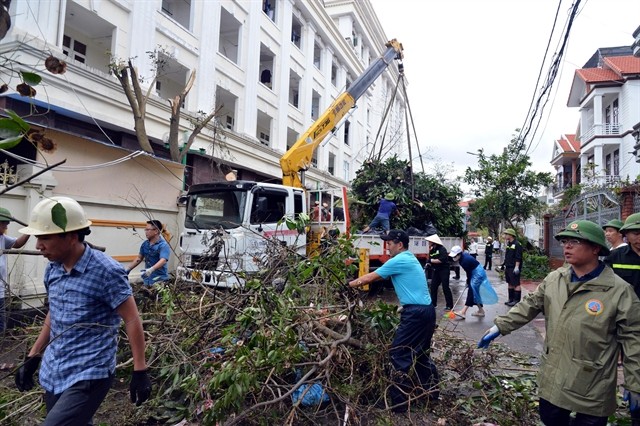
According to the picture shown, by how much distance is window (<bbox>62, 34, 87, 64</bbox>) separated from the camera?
1009cm

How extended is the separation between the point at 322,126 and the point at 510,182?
10569 millimetres

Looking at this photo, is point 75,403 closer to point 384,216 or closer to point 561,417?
point 561,417

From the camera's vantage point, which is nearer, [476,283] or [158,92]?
[476,283]

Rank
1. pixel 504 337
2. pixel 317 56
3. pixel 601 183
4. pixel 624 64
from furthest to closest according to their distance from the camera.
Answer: pixel 624 64
pixel 317 56
pixel 601 183
pixel 504 337

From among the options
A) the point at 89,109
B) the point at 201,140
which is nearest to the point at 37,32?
the point at 89,109

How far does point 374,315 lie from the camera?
4.09 meters

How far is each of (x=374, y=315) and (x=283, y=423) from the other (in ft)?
5.01

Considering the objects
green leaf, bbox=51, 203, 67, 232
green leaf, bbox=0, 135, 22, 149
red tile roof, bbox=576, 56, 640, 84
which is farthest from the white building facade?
red tile roof, bbox=576, 56, 640, 84

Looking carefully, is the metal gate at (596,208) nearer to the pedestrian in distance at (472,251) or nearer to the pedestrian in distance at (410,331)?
the pedestrian in distance at (472,251)

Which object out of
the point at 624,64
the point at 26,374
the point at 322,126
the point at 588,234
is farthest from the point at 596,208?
the point at 624,64

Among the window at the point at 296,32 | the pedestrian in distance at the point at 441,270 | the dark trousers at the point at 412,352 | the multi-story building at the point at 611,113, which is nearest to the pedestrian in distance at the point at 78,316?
the dark trousers at the point at 412,352

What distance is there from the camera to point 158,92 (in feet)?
41.4

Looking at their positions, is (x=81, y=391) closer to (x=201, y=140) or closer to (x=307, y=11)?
(x=201, y=140)

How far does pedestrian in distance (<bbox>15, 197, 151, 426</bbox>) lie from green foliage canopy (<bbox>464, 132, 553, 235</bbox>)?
16927mm
